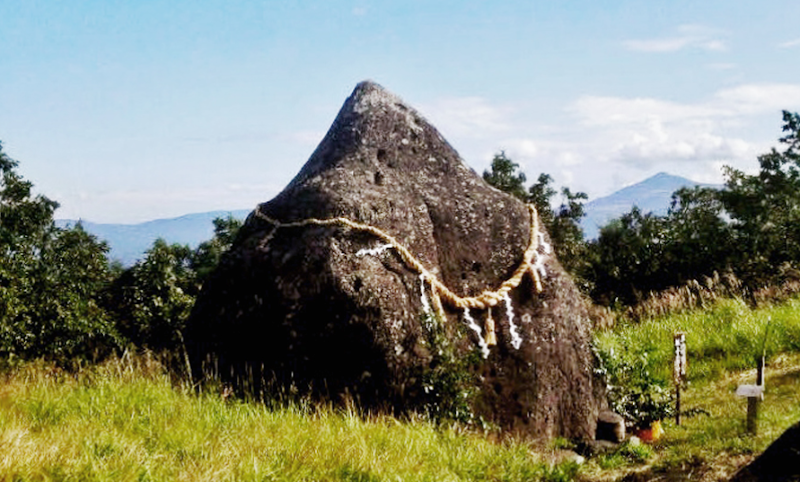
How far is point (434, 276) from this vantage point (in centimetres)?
916

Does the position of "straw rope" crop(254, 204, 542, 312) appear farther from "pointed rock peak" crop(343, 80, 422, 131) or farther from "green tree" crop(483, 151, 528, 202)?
"green tree" crop(483, 151, 528, 202)

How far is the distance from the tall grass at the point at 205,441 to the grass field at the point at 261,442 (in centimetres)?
1

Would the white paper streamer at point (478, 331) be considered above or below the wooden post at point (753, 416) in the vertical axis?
above

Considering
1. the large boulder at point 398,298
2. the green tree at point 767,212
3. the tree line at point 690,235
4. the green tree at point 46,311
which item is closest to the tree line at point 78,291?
the green tree at point 46,311

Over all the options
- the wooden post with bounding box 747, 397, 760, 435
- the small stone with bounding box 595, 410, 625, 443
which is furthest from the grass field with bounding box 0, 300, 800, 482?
the small stone with bounding box 595, 410, 625, 443

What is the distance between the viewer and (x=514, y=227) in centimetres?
997

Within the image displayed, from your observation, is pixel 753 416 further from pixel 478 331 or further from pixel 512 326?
pixel 478 331

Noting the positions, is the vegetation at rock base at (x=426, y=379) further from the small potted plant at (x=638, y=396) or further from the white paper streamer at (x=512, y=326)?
the white paper streamer at (x=512, y=326)

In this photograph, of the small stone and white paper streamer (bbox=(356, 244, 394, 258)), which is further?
the small stone

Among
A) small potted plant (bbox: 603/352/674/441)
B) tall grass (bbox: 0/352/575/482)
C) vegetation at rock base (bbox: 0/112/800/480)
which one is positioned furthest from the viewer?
small potted plant (bbox: 603/352/674/441)

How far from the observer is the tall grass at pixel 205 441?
5594 millimetres

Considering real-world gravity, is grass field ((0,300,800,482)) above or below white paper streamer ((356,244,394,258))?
below

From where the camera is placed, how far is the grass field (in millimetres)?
5699

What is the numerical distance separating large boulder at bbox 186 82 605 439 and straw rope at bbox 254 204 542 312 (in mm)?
17
